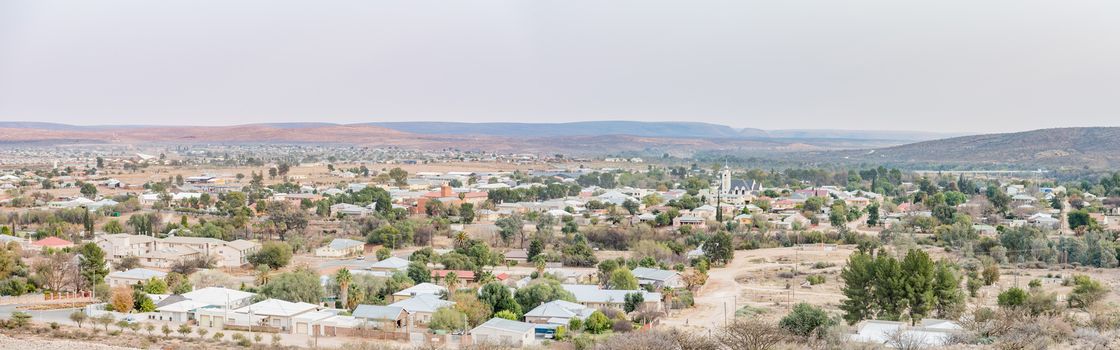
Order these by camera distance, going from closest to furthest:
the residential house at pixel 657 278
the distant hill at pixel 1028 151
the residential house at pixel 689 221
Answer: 1. the residential house at pixel 657 278
2. the residential house at pixel 689 221
3. the distant hill at pixel 1028 151

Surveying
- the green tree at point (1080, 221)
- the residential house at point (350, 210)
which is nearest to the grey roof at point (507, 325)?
the residential house at point (350, 210)

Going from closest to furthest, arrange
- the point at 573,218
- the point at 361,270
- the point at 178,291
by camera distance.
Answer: the point at 178,291, the point at 361,270, the point at 573,218

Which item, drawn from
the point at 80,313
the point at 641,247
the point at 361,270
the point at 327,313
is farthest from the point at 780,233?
the point at 80,313

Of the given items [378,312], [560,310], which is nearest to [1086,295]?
[560,310]

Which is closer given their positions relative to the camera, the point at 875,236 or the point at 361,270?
the point at 361,270

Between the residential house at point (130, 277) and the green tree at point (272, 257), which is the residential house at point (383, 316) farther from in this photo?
the green tree at point (272, 257)

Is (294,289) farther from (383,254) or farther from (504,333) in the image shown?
(383,254)

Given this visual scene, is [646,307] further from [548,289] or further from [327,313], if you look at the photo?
[327,313]
